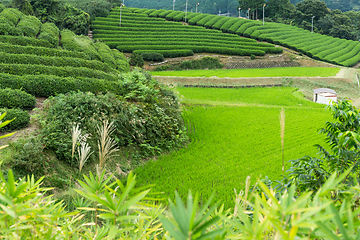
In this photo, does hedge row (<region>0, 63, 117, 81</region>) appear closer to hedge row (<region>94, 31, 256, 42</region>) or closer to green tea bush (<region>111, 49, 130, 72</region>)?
green tea bush (<region>111, 49, 130, 72</region>)

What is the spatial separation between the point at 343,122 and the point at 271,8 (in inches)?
2562

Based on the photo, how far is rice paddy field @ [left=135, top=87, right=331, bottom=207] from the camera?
16.8 feet

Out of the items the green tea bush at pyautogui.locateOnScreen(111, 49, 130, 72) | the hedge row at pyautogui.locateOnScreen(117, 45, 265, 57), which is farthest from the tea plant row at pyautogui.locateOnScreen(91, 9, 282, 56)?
the green tea bush at pyautogui.locateOnScreen(111, 49, 130, 72)

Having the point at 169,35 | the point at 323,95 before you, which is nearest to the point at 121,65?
the point at 323,95

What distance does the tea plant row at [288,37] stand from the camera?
119 feet

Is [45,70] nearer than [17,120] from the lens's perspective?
No

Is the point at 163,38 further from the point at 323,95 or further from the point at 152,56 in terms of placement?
the point at 323,95

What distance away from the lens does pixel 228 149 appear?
7180 millimetres

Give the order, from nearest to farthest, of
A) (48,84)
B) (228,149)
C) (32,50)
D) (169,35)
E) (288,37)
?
(48,84) → (228,149) → (32,50) → (169,35) → (288,37)

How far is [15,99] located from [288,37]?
1749 inches

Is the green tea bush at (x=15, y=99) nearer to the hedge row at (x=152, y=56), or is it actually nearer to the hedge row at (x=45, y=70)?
the hedge row at (x=45, y=70)

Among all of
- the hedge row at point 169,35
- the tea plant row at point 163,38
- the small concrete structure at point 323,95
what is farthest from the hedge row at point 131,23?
the small concrete structure at point 323,95

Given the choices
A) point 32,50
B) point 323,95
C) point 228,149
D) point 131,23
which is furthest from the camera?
point 131,23

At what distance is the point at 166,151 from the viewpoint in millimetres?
6902
